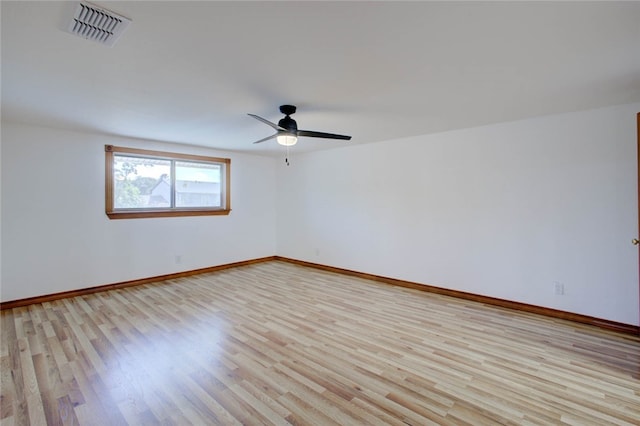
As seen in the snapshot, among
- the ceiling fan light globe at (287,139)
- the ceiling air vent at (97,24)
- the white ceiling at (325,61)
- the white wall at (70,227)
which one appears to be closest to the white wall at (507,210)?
the white ceiling at (325,61)

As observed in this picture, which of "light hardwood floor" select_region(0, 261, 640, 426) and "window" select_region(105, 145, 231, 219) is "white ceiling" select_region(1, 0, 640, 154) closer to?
"window" select_region(105, 145, 231, 219)

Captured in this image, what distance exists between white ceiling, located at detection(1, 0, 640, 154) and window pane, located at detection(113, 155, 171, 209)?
1.19 m

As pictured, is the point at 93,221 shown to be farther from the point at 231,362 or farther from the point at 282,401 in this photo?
the point at 282,401

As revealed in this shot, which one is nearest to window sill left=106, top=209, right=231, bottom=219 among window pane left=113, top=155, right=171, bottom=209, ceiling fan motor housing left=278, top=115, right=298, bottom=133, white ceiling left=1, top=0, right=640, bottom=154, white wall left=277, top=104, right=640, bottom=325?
window pane left=113, top=155, right=171, bottom=209

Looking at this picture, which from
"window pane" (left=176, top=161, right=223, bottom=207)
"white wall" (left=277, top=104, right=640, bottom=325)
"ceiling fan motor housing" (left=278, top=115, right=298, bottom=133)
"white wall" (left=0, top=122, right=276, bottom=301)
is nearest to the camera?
"ceiling fan motor housing" (left=278, top=115, right=298, bottom=133)

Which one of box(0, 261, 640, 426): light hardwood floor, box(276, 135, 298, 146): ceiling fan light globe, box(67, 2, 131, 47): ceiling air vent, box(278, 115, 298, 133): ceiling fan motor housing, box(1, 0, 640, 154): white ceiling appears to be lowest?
box(0, 261, 640, 426): light hardwood floor

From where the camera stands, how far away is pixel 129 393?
205 centimetres

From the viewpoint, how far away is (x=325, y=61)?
2.07 m

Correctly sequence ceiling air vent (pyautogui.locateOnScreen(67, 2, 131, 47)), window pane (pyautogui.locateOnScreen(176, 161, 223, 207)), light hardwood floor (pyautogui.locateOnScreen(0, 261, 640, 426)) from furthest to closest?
window pane (pyautogui.locateOnScreen(176, 161, 223, 207)), light hardwood floor (pyautogui.locateOnScreen(0, 261, 640, 426)), ceiling air vent (pyautogui.locateOnScreen(67, 2, 131, 47))

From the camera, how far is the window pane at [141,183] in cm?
457

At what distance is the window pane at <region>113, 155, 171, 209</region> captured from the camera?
457 centimetres

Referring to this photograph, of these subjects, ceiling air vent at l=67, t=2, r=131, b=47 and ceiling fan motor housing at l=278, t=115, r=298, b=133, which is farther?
ceiling fan motor housing at l=278, t=115, r=298, b=133

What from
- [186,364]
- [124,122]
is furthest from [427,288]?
[124,122]

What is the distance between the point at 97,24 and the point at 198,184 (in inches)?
161
